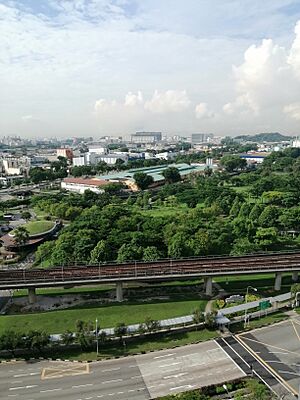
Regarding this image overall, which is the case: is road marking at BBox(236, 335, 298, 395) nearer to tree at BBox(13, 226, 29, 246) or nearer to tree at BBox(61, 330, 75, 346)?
tree at BBox(61, 330, 75, 346)

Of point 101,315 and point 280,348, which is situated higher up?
point 280,348

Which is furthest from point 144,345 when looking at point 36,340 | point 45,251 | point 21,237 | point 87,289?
point 21,237

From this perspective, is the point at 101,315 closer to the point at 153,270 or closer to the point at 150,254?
the point at 153,270

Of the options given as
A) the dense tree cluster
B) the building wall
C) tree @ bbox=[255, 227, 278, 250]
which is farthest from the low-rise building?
tree @ bbox=[255, 227, 278, 250]

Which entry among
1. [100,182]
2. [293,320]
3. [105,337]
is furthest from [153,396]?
[100,182]

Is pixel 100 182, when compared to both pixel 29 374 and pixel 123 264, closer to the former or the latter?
pixel 123 264

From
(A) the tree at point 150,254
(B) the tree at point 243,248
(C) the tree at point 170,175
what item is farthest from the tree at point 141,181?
(A) the tree at point 150,254
